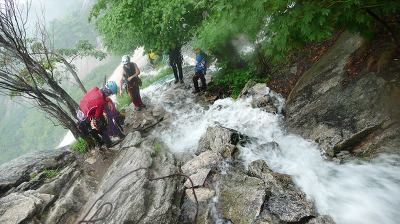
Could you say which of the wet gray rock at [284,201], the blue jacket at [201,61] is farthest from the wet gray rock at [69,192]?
the blue jacket at [201,61]

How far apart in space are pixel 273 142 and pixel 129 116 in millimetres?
5750

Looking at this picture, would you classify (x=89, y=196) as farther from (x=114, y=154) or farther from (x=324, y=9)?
(x=324, y=9)

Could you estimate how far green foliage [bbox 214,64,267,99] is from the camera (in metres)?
6.85

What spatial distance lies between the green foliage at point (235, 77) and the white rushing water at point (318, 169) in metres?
0.82

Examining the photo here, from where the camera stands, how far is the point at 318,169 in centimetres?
378

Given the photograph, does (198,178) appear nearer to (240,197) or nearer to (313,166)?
(240,197)

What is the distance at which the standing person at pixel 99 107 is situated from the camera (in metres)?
5.01

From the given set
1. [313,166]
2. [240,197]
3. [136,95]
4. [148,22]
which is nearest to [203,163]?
[240,197]

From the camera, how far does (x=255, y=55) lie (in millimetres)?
6562

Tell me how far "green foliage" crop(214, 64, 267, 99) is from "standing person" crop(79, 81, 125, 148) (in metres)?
3.95

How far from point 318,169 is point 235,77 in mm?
4294

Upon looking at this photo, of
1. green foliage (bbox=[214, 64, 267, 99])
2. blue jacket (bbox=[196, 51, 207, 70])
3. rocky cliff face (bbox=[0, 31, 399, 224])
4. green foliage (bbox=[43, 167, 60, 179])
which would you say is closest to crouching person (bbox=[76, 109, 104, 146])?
rocky cliff face (bbox=[0, 31, 399, 224])

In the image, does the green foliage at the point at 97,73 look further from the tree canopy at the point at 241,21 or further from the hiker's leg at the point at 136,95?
the tree canopy at the point at 241,21

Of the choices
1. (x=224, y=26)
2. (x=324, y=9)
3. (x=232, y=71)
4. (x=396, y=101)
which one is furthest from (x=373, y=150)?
(x=232, y=71)
